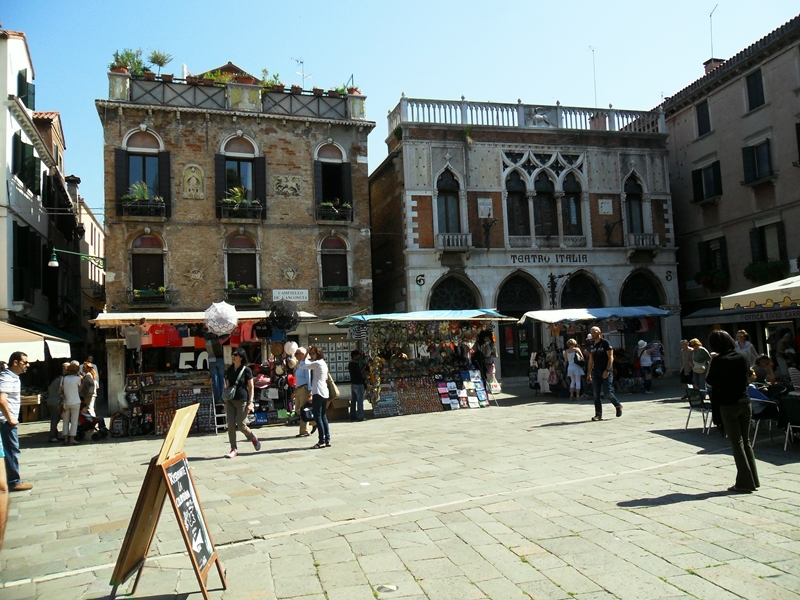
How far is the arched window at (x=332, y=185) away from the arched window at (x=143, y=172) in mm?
4901

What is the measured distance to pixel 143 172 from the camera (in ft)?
66.3

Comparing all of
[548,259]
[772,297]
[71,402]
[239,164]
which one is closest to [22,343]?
[71,402]

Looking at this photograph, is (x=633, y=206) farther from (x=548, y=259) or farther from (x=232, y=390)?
(x=232, y=390)

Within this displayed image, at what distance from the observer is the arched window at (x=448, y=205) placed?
2269cm

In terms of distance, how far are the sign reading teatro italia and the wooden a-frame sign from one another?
19.8 m

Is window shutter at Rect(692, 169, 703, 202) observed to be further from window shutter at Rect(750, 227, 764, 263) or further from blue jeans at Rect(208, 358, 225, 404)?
blue jeans at Rect(208, 358, 225, 404)

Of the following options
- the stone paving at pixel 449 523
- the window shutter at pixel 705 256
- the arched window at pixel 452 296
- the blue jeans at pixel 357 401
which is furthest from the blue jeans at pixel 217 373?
the window shutter at pixel 705 256

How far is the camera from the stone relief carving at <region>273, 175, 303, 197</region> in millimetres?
21281

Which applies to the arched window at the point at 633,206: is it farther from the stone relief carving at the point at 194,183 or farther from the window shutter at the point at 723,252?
the stone relief carving at the point at 194,183

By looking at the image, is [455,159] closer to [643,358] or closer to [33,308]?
[643,358]

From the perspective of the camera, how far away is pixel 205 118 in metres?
20.6

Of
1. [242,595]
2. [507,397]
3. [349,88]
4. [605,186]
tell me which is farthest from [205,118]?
[242,595]

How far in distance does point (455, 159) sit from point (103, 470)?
55.2 feet

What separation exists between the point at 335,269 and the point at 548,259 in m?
7.99
